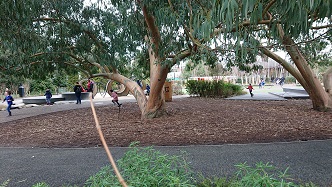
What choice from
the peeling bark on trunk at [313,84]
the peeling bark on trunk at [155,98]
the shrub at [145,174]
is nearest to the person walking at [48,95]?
the peeling bark on trunk at [155,98]

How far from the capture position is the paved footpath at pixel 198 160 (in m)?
4.11

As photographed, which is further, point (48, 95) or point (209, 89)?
point (209, 89)

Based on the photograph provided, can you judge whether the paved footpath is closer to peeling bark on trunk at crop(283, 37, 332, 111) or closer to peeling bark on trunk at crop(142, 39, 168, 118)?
peeling bark on trunk at crop(142, 39, 168, 118)

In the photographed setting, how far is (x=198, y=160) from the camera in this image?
4.85 meters

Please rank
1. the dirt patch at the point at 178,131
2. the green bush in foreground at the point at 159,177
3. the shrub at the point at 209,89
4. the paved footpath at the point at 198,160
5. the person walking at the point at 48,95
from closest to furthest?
the green bush in foreground at the point at 159,177 → the paved footpath at the point at 198,160 → the dirt patch at the point at 178,131 → the person walking at the point at 48,95 → the shrub at the point at 209,89

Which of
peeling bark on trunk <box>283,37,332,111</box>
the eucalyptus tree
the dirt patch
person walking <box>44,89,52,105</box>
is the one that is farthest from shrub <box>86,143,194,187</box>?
person walking <box>44,89,52,105</box>

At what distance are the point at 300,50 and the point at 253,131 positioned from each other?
5.49 meters

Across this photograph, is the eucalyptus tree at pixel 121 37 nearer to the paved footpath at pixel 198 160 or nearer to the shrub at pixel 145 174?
the paved footpath at pixel 198 160

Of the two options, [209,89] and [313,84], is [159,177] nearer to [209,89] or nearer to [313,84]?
[313,84]

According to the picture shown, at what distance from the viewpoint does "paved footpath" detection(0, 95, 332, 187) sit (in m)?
4.11

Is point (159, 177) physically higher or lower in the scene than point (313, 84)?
lower

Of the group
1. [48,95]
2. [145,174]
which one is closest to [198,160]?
[145,174]

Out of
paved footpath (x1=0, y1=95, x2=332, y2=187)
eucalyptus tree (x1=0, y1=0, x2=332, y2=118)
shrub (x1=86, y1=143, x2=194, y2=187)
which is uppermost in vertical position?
eucalyptus tree (x1=0, y1=0, x2=332, y2=118)

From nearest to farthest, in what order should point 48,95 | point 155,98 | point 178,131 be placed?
point 178,131 → point 155,98 → point 48,95
